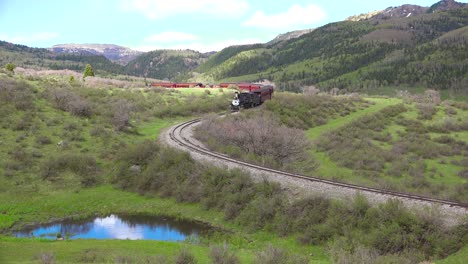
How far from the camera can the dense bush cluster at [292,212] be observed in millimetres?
22891

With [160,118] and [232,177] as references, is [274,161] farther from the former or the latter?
[160,118]

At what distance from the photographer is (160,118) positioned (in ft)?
245

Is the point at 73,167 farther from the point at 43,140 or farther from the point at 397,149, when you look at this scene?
the point at 397,149

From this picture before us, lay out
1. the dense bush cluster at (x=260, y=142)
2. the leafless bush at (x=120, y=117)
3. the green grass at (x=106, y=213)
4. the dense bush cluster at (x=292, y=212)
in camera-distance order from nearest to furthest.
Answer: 1. the dense bush cluster at (x=292, y=212)
2. the green grass at (x=106, y=213)
3. the dense bush cluster at (x=260, y=142)
4. the leafless bush at (x=120, y=117)

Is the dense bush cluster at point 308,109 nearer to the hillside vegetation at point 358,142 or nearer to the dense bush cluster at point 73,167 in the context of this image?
the hillside vegetation at point 358,142

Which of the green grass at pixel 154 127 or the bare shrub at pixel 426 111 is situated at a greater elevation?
the green grass at pixel 154 127

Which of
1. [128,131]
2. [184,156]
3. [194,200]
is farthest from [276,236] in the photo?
[128,131]

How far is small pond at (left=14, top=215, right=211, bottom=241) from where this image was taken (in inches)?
1213

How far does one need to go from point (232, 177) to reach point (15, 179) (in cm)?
2189

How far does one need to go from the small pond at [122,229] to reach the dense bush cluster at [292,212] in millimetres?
3432

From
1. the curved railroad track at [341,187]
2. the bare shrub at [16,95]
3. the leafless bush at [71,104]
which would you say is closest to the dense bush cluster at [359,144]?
the curved railroad track at [341,187]

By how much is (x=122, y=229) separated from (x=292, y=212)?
545 inches

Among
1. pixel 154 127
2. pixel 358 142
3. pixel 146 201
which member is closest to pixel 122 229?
pixel 146 201

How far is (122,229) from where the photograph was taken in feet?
107
